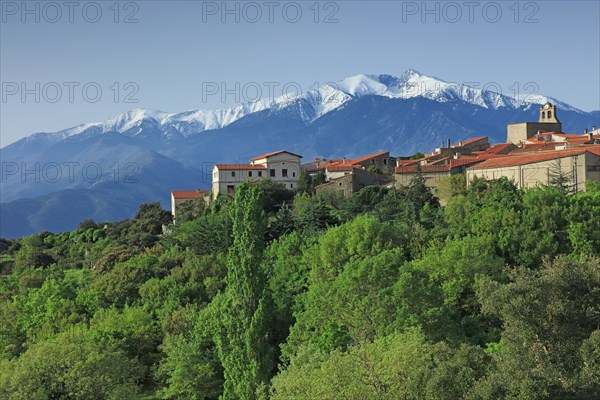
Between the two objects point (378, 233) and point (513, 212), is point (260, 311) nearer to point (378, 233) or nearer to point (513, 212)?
point (378, 233)

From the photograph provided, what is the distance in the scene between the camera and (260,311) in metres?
36.3

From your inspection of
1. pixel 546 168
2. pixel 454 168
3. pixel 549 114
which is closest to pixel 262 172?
pixel 454 168

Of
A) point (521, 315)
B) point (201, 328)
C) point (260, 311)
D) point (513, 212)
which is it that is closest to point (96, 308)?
point (201, 328)

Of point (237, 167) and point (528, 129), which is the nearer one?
point (237, 167)

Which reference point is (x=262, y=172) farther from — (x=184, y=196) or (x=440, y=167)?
(x=440, y=167)

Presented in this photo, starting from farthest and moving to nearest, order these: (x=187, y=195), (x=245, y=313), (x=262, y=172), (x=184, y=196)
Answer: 1. (x=187, y=195)
2. (x=184, y=196)
3. (x=262, y=172)
4. (x=245, y=313)

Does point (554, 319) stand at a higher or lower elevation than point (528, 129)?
lower

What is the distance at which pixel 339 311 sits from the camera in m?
34.8

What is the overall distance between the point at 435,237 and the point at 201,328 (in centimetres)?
1674

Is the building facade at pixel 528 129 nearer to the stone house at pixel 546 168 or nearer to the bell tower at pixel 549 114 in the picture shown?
the bell tower at pixel 549 114

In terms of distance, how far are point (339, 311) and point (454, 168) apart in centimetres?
3830

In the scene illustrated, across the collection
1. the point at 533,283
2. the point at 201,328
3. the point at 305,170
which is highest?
the point at 305,170

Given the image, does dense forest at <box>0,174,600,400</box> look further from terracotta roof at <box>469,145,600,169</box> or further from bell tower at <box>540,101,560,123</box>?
bell tower at <box>540,101,560,123</box>

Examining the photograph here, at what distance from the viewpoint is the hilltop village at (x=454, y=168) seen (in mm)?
58531
